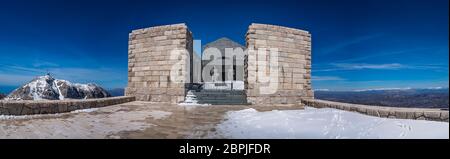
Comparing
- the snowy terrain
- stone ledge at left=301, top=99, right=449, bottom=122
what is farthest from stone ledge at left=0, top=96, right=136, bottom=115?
stone ledge at left=301, top=99, right=449, bottom=122

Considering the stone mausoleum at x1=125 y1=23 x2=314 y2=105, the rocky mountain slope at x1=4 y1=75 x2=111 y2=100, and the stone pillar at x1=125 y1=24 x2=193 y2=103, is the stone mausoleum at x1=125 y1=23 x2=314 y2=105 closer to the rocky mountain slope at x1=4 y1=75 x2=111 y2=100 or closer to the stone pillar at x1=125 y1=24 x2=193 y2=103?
the stone pillar at x1=125 y1=24 x2=193 y2=103

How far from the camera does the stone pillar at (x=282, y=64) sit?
9578 mm

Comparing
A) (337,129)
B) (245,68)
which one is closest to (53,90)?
(245,68)

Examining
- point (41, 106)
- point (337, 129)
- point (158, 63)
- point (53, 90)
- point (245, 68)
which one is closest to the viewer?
point (337, 129)

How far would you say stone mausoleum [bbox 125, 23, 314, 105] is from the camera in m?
9.65

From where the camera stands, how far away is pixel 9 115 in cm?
531

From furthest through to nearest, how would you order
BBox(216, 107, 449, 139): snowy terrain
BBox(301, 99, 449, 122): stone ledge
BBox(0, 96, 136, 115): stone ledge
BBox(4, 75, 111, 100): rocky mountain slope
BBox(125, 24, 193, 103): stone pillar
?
BBox(4, 75, 111, 100): rocky mountain slope, BBox(125, 24, 193, 103): stone pillar, BBox(0, 96, 136, 115): stone ledge, BBox(301, 99, 449, 122): stone ledge, BBox(216, 107, 449, 139): snowy terrain

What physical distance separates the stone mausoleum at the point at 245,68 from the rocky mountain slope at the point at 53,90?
121 ft

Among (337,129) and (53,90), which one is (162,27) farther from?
(53,90)

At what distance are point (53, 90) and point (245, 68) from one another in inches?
1797

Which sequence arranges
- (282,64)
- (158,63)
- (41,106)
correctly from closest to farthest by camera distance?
(41,106) < (282,64) < (158,63)

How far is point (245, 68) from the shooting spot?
10281mm
